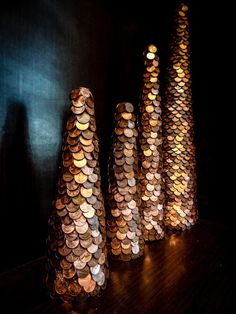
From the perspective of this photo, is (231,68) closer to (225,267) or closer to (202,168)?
(202,168)

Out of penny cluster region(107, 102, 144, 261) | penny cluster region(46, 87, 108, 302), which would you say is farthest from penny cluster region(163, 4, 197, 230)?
penny cluster region(46, 87, 108, 302)

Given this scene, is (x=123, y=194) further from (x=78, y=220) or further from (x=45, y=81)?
(x=45, y=81)

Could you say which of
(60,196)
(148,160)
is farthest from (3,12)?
(148,160)

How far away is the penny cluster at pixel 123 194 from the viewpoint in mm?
702

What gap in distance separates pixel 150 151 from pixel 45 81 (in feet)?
1.27

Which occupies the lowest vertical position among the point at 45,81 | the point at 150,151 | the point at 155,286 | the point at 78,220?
the point at 155,286

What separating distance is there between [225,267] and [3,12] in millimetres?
841

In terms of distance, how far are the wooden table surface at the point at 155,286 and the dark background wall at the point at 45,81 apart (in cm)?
10

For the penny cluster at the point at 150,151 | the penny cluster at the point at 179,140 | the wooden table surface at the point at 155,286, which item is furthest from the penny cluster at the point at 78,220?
the penny cluster at the point at 179,140

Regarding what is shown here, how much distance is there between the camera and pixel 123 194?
2.32 feet

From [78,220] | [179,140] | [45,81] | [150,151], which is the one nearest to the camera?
[78,220]

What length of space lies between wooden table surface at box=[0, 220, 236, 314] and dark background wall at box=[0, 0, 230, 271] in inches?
3.9

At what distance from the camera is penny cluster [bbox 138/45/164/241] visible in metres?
0.82

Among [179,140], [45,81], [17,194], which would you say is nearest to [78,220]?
[17,194]
